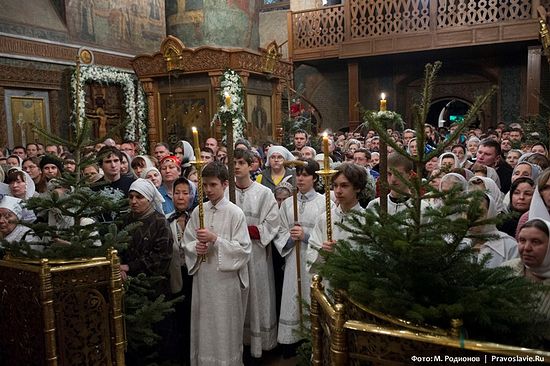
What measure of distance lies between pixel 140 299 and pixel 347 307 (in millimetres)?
1839

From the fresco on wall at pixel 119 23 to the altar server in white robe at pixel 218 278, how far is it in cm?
1011

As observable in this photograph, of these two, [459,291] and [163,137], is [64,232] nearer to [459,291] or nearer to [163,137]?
[459,291]

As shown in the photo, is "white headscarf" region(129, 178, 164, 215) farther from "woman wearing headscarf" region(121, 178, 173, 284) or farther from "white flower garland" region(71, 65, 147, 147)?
"white flower garland" region(71, 65, 147, 147)

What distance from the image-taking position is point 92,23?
1274 centimetres

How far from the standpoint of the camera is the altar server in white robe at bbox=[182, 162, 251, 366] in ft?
12.4

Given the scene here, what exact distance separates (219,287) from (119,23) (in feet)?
38.5

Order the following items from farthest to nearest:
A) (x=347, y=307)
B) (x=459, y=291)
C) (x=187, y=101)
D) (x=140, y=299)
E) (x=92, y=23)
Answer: (x=92, y=23), (x=187, y=101), (x=140, y=299), (x=347, y=307), (x=459, y=291)

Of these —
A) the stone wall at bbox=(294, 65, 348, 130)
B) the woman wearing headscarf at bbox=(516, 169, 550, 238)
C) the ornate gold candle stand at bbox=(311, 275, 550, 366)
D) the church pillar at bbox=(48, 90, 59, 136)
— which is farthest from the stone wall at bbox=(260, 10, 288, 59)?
the ornate gold candle stand at bbox=(311, 275, 550, 366)

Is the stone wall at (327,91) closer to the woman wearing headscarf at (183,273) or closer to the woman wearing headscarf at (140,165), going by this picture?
the woman wearing headscarf at (140,165)

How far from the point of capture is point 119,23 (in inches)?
535

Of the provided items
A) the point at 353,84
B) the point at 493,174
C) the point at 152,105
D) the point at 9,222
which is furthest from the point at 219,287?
A: the point at 353,84

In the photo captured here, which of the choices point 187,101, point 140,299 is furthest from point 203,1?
A: point 140,299

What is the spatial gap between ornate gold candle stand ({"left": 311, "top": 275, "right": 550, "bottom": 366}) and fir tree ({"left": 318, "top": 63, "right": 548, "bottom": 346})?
61 mm

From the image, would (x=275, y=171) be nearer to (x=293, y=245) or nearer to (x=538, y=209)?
(x=293, y=245)
